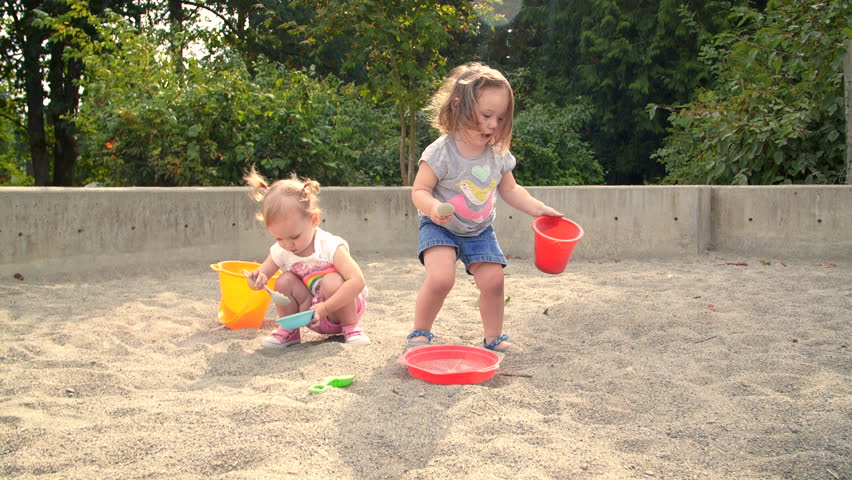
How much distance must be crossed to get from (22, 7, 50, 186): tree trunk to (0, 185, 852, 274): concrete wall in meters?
9.91

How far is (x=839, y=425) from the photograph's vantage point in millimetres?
2061

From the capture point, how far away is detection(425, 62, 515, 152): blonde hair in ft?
9.25

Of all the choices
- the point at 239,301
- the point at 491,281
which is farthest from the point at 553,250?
the point at 239,301

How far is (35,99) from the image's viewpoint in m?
13.8

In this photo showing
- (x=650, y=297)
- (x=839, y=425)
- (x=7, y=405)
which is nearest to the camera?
(x=839, y=425)

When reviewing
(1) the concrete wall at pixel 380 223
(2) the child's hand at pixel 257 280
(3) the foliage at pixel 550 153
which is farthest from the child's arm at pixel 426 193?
(3) the foliage at pixel 550 153

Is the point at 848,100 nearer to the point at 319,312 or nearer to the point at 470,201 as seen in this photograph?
the point at 470,201

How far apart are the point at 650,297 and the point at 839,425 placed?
6.20 feet

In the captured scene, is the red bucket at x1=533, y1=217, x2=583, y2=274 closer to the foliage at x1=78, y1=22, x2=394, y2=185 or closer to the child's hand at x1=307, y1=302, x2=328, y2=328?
the child's hand at x1=307, y1=302, x2=328, y2=328

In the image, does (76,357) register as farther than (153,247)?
No

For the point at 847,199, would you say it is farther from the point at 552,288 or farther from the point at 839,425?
the point at 839,425

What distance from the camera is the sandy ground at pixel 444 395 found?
1829 millimetres

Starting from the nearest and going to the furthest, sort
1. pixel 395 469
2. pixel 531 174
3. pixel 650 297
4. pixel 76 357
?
pixel 395 469, pixel 76 357, pixel 650 297, pixel 531 174

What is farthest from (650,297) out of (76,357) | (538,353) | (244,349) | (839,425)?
(76,357)
